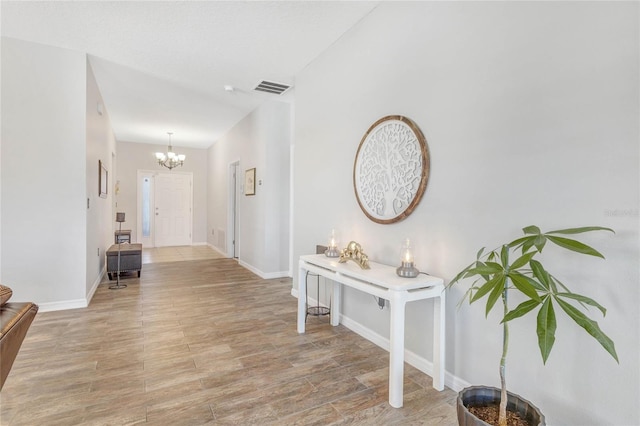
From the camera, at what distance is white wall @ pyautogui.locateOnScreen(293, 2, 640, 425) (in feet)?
4.55

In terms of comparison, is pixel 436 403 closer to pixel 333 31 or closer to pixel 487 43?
pixel 487 43

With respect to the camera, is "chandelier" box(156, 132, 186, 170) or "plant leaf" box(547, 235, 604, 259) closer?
"plant leaf" box(547, 235, 604, 259)

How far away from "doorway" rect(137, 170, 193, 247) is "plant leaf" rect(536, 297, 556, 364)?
356 inches

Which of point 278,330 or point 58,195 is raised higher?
point 58,195

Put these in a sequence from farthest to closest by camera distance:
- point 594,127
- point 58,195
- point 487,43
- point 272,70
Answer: point 272,70 → point 58,195 → point 487,43 → point 594,127

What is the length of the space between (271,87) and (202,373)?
143 inches

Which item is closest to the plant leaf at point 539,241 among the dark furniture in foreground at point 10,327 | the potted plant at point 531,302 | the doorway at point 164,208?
the potted plant at point 531,302

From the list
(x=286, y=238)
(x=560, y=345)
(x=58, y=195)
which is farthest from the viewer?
(x=286, y=238)

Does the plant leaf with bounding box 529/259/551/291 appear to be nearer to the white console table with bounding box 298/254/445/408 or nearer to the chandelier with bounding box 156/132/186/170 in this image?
the white console table with bounding box 298/254/445/408

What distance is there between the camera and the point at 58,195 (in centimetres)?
345

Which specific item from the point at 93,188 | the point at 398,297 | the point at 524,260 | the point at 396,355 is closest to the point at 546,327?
the point at 524,260

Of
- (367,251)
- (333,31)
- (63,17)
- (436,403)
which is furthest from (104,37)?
(436,403)

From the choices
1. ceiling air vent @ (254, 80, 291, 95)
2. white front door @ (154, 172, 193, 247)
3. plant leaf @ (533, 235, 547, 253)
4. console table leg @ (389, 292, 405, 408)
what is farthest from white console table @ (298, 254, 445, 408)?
white front door @ (154, 172, 193, 247)

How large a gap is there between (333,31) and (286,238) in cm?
314
